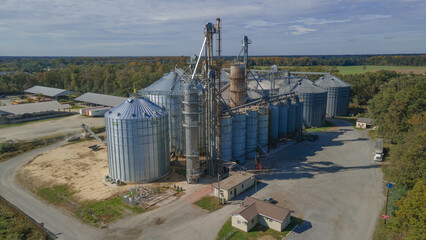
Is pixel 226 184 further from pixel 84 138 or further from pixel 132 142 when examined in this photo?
pixel 84 138

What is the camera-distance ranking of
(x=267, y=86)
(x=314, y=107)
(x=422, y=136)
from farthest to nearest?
1. (x=267, y=86)
2. (x=314, y=107)
3. (x=422, y=136)

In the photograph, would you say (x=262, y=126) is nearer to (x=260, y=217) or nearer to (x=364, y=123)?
(x=260, y=217)

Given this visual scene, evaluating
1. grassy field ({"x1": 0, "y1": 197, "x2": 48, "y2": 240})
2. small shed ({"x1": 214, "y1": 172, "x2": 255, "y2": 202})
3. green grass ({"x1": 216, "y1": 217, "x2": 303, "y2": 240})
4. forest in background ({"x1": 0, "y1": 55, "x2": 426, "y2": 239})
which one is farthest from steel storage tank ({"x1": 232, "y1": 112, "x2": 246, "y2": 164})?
grassy field ({"x1": 0, "y1": 197, "x2": 48, "y2": 240})

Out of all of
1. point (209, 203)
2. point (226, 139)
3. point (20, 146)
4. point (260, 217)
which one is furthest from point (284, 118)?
point (20, 146)

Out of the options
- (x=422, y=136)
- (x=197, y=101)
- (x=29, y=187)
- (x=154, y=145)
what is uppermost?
(x=197, y=101)

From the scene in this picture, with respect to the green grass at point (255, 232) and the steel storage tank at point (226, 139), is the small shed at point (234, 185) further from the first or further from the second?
the green grass at point (255, 232)

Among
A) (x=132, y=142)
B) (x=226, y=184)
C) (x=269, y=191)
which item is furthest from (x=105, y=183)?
(x=269, y=191)

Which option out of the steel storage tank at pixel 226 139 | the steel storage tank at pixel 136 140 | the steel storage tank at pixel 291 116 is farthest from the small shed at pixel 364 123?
the steel storage tank at pixel 136 140

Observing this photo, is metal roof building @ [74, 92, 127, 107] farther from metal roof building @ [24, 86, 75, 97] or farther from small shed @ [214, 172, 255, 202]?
small shed @ [214, 172, 255, 202]
